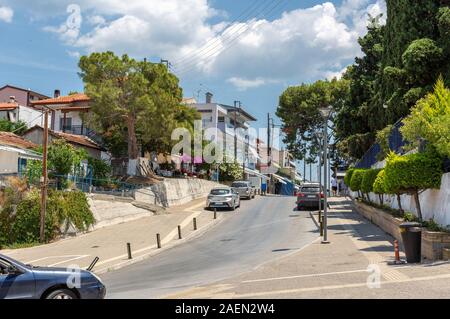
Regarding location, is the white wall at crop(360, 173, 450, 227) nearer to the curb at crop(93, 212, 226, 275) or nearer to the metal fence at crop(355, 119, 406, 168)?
the metal fence at crop(355, 119, 406, 168)

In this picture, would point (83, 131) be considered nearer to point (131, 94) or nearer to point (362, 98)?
point (131, 94)

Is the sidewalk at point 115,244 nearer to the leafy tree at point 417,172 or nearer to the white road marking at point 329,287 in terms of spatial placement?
the white road marking at point 329,287

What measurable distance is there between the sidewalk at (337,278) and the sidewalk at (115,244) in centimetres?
644

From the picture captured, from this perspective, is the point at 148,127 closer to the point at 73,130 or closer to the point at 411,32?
the point at 73,130

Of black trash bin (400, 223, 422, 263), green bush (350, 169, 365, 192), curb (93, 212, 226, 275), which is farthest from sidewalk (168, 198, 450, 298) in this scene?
green bush (350, 169, 365, 192)

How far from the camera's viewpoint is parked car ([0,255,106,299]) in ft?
28.2

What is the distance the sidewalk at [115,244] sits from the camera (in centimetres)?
1892

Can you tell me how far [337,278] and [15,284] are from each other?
265 inches

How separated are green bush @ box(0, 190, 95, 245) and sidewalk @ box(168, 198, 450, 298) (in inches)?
530

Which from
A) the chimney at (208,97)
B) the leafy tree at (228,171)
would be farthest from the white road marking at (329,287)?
the chimney at (208,97)

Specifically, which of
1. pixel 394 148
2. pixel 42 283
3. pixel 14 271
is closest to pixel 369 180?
pixel 394 148

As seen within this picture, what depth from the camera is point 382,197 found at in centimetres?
2656

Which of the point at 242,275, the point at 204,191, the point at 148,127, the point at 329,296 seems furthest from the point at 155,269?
the point at 204,191
